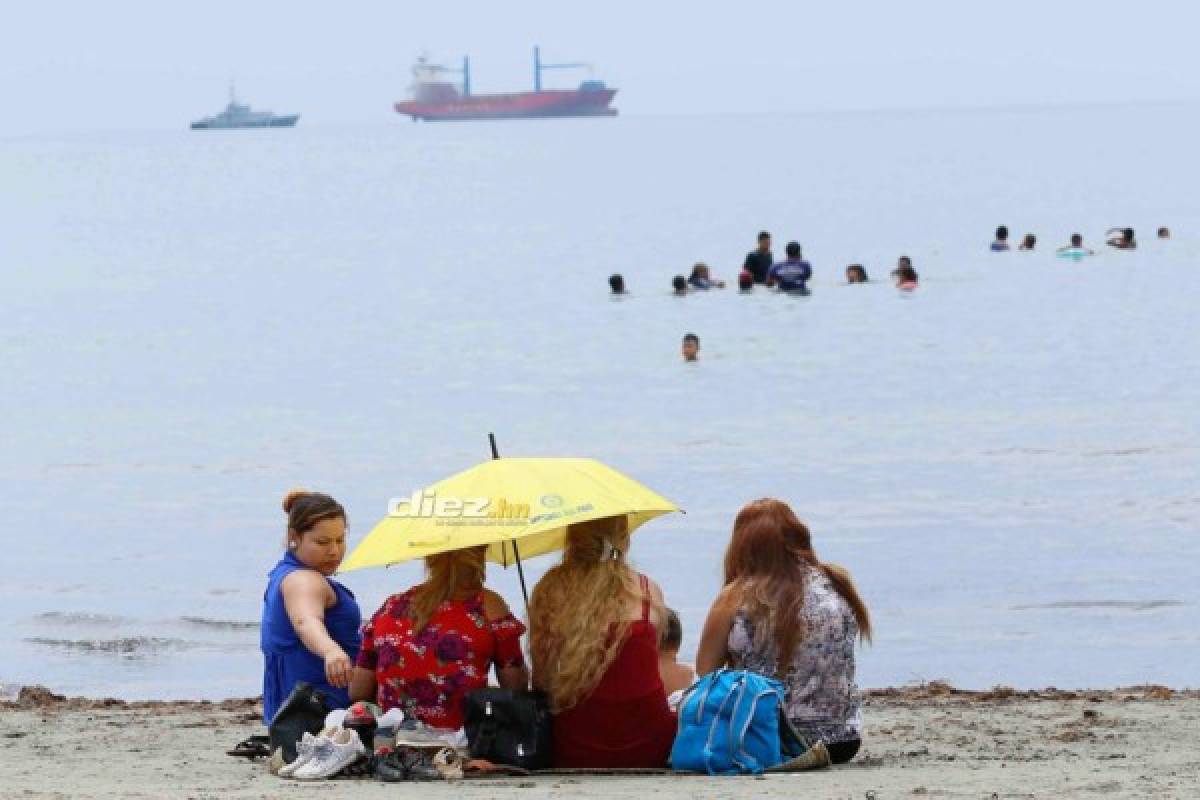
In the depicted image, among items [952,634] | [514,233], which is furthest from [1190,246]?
[952,634]

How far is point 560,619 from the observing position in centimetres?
776

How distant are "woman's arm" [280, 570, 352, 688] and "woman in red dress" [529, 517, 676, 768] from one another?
27.0 inches

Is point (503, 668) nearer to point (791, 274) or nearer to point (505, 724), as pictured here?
point (505, 724)

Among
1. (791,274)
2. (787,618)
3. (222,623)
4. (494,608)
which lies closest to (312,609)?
(494,608)

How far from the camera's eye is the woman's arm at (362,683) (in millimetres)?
7953

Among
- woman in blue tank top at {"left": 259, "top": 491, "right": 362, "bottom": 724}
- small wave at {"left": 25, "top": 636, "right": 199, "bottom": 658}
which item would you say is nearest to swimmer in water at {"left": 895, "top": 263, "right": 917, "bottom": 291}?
small wave at {"left": 25, "top": 636, "right": 199, "bottom": 658}

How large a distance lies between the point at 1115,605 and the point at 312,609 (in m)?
8.72

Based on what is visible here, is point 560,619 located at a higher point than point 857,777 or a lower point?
higher

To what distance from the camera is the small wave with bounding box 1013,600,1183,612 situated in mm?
15281

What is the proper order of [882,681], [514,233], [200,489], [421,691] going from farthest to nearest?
[514,233]
[200,489]
[882,681]
[421,691]

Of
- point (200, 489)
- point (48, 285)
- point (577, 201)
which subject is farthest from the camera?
point (577, 201)

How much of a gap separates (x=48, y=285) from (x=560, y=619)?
163 ft

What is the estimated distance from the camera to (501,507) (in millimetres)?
7867

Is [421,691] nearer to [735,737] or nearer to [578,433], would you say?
[735,737]
